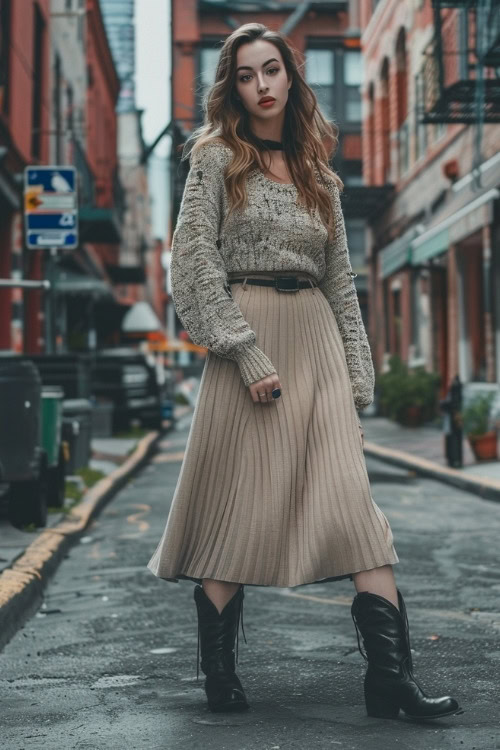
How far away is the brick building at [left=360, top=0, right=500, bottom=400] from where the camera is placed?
52.9 feet

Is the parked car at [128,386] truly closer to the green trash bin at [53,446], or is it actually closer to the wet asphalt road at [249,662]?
the green trash bin at [53,446]

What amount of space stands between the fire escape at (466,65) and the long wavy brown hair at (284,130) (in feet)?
35.6

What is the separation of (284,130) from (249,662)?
5.98 ft

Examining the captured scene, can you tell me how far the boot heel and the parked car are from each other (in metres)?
17.5

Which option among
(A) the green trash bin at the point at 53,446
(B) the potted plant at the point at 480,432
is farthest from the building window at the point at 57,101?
(A) the green trash bin at the point at 53,446

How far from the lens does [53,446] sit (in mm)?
8234

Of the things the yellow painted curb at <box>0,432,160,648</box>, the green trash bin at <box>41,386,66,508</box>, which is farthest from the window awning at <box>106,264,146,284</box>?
the green trash bin at <box>41,386,66,508</box>

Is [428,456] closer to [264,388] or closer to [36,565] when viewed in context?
[36,565]

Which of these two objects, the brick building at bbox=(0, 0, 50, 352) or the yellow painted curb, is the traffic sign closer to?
the yellow painted curb

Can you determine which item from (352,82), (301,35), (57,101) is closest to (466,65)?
(57,101)

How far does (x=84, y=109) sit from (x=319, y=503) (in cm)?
2876

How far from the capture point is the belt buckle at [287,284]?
3469mm

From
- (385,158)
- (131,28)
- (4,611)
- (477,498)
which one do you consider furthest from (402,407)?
(131,28)

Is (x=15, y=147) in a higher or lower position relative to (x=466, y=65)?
lower
